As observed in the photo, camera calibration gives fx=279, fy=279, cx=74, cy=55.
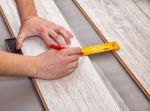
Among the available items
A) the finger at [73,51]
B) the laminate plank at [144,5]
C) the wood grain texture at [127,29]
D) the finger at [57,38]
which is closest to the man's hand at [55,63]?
the finger at [73,51]

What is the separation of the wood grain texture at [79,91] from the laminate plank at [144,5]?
1.90ft

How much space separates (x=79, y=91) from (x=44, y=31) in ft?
1.26

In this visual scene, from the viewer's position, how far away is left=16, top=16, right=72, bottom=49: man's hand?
1453 millimetres

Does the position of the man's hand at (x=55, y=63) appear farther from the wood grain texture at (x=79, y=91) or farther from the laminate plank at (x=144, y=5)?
the laminate plank at (x=144, y=5)

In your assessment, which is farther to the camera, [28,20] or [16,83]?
[28,20]

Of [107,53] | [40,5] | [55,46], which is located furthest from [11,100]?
[40,5]

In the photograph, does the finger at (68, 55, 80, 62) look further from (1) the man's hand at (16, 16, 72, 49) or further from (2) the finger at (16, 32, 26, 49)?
Result: (2) the finger at (16, 32, 26, 49)

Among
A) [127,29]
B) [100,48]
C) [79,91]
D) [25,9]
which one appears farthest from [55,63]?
[127,29]

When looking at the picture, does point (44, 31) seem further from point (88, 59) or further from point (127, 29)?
point (127, 29)

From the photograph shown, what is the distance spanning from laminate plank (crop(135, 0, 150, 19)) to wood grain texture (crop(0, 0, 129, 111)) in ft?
1.90

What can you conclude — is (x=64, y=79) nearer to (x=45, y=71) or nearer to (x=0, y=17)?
(x=45, y=71)

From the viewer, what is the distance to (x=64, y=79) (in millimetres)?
1340

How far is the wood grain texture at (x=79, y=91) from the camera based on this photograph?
4.07 feet

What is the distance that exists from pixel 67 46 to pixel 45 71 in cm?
21
